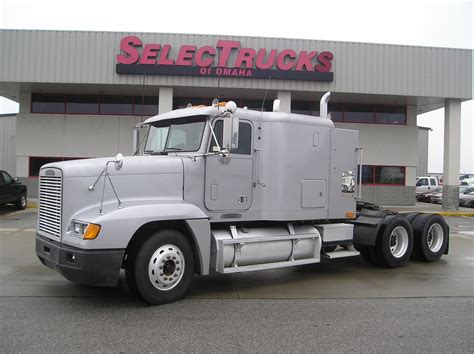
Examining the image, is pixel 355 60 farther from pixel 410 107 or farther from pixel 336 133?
pixel 336 133

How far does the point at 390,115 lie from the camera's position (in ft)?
76.4

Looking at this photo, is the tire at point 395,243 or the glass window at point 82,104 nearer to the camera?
the tire at point 395,243

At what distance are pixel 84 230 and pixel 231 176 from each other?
2325mm

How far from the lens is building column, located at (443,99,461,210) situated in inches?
823

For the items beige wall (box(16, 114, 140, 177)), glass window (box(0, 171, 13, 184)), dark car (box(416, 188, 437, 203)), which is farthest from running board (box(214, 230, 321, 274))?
dark car (box(416, 188, 437, 203))

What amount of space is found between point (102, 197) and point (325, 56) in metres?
15.9

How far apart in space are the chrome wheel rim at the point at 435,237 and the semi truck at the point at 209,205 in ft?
3.08

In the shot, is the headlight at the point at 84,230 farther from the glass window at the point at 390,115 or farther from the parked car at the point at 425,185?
the parked car at the point at 425,185

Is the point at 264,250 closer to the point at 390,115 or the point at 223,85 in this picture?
the point at 223,85

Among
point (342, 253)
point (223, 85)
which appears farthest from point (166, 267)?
point (223, 85)

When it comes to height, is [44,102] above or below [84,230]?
above

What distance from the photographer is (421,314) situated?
559 centimetres

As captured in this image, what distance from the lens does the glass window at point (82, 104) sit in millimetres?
22016

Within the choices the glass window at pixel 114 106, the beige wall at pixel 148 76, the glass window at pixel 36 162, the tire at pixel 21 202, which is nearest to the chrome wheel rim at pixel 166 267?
the beige wall at pixel 148 76
